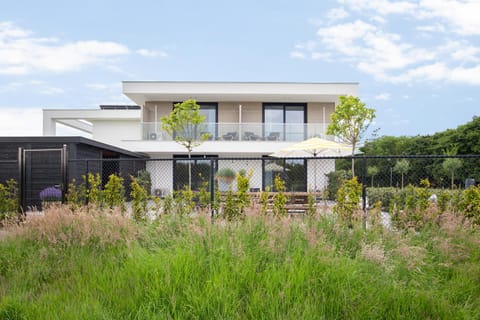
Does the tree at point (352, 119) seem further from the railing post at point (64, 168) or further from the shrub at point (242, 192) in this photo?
the railing post at point (64, 168)

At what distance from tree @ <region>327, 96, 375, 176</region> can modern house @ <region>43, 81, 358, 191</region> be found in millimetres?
2345

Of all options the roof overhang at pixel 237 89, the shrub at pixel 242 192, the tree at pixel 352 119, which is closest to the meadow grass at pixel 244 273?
the shrub at pixel 242 192

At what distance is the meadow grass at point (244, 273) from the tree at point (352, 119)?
11.0 meters

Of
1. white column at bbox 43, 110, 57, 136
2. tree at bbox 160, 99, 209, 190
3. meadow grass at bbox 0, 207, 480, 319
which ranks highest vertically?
white column at bbox 43, 110, 57, 136

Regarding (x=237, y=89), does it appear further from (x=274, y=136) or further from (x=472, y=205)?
(x=472, y=205)

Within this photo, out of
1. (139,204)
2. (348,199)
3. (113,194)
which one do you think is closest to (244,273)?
(348,199)

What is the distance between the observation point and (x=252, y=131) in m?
18.8

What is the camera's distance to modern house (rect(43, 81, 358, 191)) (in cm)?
1853

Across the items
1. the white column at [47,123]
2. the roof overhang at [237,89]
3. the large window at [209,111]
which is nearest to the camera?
the roof overhang at [237,89]

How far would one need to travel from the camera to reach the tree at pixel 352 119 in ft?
50.9

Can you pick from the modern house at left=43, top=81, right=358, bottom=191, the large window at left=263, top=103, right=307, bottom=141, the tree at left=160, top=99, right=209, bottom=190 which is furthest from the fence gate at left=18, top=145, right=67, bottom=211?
the large window at left=263, top=103, right=307, bottom=141

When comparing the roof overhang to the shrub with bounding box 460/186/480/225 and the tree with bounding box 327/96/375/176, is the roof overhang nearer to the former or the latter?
the tree with bounding box 327/96/375/176

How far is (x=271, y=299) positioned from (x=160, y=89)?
17494 millimetres

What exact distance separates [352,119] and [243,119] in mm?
7007
